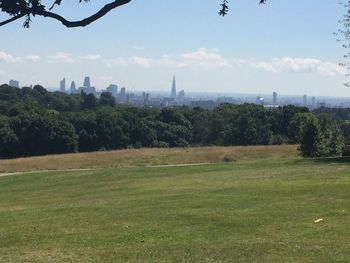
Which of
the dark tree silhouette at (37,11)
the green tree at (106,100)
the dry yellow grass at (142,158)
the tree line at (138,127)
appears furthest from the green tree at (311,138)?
the green tree at (106,100)

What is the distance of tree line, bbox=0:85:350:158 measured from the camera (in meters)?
73.9

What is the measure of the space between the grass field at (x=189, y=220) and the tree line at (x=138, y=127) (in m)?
37.5

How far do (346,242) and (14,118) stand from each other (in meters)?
67.8

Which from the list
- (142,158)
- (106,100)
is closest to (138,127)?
(142,158)

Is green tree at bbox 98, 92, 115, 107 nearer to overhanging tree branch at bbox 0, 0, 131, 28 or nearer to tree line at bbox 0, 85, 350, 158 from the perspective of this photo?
tree line at bbox 0, 85, 350, 158

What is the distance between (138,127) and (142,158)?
47098mm

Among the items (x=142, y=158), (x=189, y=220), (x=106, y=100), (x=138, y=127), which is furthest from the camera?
(x=106, y=100)

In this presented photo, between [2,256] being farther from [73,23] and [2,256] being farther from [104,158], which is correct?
[104,158]

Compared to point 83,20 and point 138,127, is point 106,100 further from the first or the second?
point 83,20

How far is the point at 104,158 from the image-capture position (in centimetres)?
3856

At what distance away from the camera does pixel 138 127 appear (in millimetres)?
84750

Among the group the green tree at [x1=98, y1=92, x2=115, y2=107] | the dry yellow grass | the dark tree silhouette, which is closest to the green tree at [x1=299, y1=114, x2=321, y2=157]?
the dry yellow grass

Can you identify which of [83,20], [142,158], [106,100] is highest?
[83,20]

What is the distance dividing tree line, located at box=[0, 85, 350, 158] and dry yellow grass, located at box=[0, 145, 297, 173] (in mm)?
18965
